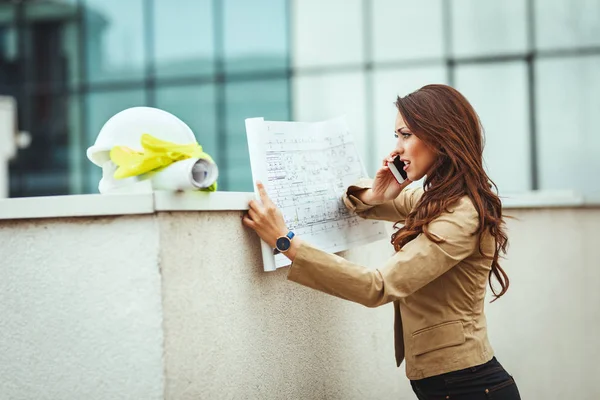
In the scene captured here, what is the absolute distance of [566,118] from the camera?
10930 millimetres

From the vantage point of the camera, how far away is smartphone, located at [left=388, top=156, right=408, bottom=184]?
2.48 m

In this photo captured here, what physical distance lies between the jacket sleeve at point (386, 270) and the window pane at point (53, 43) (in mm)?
13430

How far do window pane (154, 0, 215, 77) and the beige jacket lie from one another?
11.3 m

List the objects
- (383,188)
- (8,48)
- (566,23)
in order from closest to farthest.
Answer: (383,188), (566,23), (8,48)

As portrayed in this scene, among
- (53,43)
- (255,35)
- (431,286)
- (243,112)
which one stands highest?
(53,43)

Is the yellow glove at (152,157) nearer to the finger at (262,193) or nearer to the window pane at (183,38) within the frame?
the finger at (262,193)

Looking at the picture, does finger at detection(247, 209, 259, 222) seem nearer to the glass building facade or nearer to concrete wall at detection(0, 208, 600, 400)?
concrete wall at detection(0, 208, 600, 400)

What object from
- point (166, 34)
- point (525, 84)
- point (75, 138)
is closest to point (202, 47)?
point (166, 34)

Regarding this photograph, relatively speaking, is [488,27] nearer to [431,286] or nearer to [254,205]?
[431,286]

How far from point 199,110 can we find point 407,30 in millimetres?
3873

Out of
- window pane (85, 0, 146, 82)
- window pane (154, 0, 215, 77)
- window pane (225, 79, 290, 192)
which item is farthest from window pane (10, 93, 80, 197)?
window pane (225, 79, 290, 192)

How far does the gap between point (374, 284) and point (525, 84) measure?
9578 mm

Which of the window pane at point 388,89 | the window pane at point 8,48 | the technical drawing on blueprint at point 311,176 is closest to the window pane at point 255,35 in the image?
the window pane at point 388,89

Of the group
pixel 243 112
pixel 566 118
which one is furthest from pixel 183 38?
pixel 566 118
